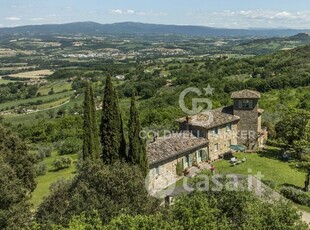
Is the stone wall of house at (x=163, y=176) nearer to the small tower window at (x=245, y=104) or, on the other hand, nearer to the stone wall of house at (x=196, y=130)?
the stone wall of house at (x=196, y=130)

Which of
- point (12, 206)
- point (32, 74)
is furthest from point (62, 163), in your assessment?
point (32, 74)

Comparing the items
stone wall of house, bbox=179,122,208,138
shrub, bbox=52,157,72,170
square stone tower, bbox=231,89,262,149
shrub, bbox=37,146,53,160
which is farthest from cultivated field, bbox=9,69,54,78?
square stone tower, bbox=231,89,262,149

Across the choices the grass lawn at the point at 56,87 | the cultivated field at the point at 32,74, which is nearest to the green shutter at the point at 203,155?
the grass lawn at the point at 56,87

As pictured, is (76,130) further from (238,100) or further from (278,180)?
(278,180)

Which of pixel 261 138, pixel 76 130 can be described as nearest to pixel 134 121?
pixel 261 138

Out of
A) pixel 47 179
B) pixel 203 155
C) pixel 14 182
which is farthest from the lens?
pixel 47 179

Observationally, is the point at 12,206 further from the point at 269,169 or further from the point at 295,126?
the point at 295,126

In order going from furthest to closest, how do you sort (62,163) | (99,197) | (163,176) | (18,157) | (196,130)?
1. (62,163)
2. (196,130)
3. (163,176)
4. (18,157)
5. (99,197)
